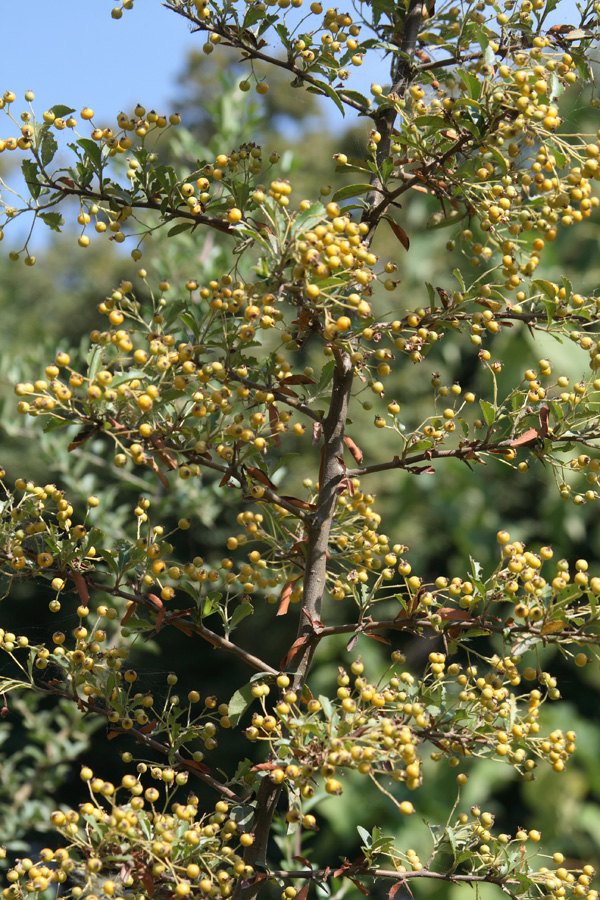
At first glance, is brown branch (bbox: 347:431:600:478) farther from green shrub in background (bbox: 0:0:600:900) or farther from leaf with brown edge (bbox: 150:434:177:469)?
leaf with brown edge (bbox: 150:434:177:469)

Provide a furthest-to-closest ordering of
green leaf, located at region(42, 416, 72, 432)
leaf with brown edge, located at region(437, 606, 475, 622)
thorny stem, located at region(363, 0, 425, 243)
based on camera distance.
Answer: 1. thorny stem, located at region(363, 0, 425, 243)
2. leaf with brown edge, located at region(437, 606, 475, 622)
3. green leaf, located at region(42, 416, 72, 432)

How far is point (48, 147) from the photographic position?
933 mm

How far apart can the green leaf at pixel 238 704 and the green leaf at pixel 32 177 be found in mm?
609

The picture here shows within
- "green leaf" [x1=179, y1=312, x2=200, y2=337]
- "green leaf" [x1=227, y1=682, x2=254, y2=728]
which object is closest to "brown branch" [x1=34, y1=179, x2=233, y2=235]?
"green leaf" [x1=179, y1=312, x2=200, y2=337]

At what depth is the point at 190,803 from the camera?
870 mm

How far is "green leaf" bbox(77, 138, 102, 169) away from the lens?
0.92 meters

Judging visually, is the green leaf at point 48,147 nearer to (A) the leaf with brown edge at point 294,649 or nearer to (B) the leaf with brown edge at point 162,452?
(B) the leaf with brown edge at point 162,452

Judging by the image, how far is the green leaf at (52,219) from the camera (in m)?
0.96

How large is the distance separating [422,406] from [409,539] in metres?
0.72

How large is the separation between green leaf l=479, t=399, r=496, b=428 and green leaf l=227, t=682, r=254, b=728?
0.41 m

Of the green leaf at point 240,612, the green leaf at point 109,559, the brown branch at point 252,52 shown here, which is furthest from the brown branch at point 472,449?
the brown branch at point 252,52

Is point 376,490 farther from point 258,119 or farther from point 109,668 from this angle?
point 109,668

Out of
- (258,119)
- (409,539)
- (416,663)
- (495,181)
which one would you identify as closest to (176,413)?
(495,181)

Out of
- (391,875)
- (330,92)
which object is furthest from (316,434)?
(391,875)
